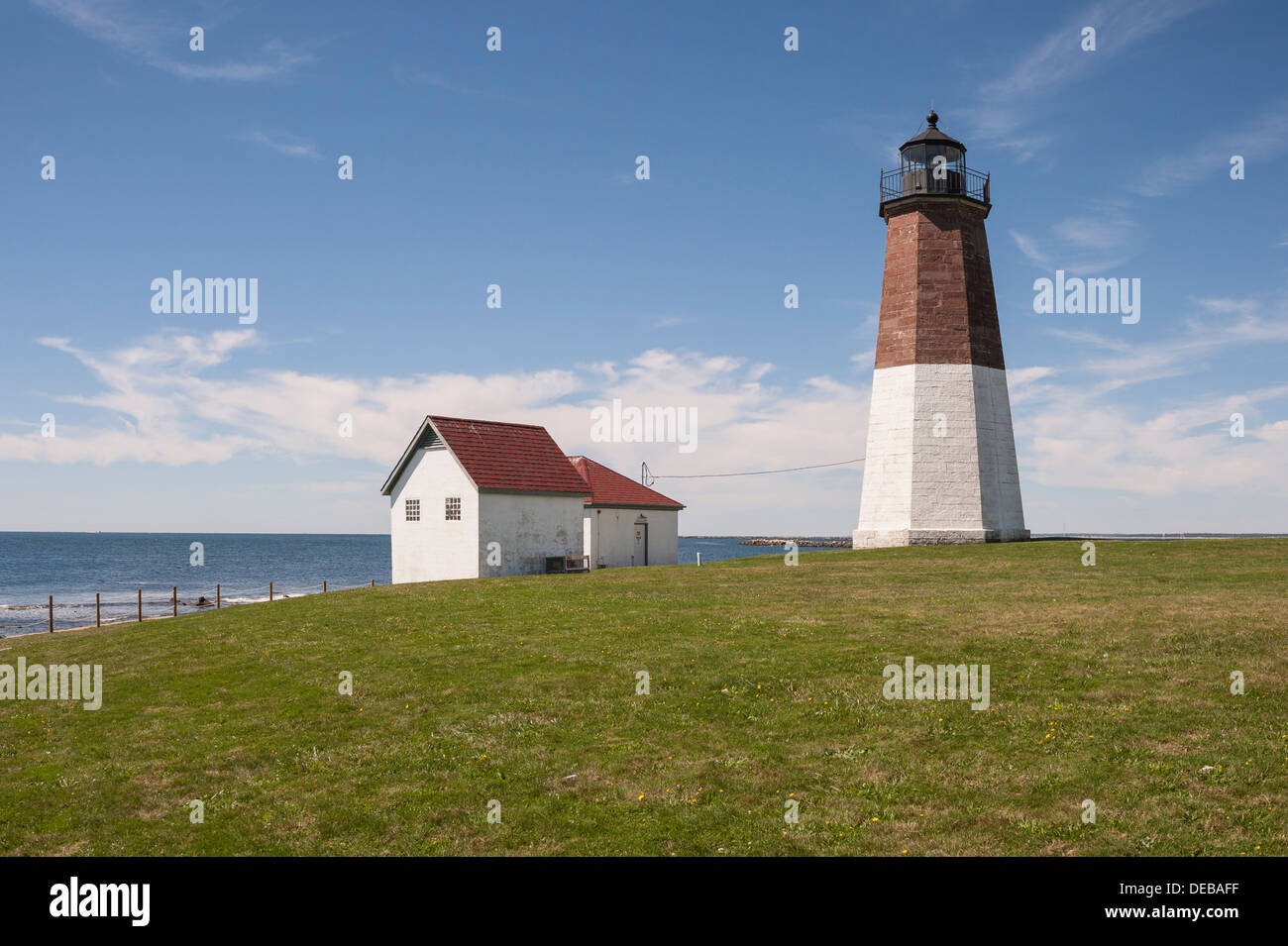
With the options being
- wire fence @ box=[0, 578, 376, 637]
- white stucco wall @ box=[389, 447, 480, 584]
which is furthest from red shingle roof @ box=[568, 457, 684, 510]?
wire fence @ box=[0, 578, 376, 637]

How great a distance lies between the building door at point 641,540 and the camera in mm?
54906

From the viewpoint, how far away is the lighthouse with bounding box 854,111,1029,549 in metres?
39.5

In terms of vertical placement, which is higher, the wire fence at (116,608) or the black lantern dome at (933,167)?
the black lantern dome at (933,167)

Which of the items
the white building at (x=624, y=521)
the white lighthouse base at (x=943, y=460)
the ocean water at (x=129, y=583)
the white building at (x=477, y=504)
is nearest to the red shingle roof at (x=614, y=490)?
the white building at (x=624, y=521)

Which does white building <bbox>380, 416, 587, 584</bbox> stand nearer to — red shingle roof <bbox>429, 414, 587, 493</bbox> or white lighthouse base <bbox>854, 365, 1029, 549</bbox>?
red shingle roof <bbox>429, 414, 587, 493</bbox>

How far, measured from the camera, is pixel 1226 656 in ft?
51.7

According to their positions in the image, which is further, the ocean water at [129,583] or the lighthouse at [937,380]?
the ocean water at [129,583]

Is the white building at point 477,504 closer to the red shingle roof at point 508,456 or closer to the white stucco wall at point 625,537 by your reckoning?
the red shingle roof at point 508,456

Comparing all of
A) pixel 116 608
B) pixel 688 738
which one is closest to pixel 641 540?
pixel 116 608

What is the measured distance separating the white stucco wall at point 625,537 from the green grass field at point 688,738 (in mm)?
27882

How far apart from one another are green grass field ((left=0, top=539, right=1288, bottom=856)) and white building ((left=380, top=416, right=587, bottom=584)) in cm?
1798

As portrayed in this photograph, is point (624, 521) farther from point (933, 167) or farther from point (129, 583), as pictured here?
point (129, 583)

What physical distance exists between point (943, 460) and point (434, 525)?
24.6m
